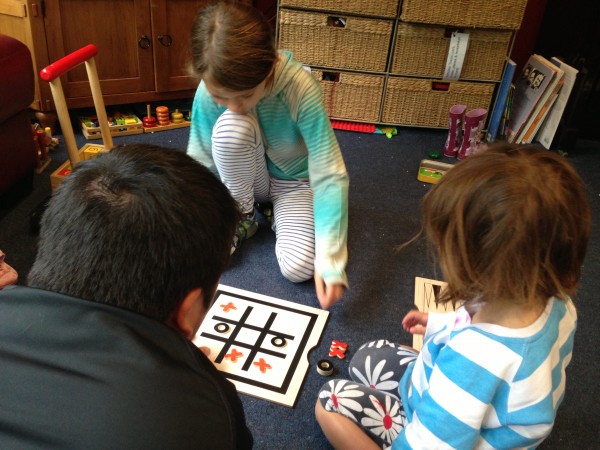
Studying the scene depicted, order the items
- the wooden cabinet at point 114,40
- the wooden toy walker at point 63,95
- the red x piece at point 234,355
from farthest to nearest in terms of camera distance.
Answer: the wooden cabinet at point 114,40 < the wooden toy walker at point 63,95 < the red x piece at point 234,355

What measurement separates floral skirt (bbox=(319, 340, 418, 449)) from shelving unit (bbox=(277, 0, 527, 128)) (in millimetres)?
1454

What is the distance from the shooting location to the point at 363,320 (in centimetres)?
130

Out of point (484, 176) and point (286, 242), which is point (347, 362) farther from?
point (484, 176)

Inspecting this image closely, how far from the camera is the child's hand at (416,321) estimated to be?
961 millimetres

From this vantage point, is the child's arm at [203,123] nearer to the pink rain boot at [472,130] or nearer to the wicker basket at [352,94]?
the wicker basket at [352,94]

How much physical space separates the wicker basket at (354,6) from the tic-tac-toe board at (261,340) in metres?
1.27

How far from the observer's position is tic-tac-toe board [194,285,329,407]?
1111 millimetres

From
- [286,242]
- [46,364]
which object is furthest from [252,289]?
[46,364]

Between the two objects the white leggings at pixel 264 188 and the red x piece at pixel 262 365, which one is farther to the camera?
the white leggings at pixel 264 188

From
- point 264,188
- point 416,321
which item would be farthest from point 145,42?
point 416,321

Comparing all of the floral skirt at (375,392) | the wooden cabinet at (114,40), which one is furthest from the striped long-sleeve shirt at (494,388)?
the wooden cabinet at (114,40)

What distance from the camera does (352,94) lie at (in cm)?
231

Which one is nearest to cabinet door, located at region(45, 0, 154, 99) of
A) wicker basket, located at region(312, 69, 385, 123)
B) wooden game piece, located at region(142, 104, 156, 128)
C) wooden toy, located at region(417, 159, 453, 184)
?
wooden game piece, located at region(142, 104, 156, 128)

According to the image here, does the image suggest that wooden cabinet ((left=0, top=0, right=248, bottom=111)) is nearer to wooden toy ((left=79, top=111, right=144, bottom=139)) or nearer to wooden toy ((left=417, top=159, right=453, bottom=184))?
wooden toy ((left=79, top=111, right=144, bottom=139))
